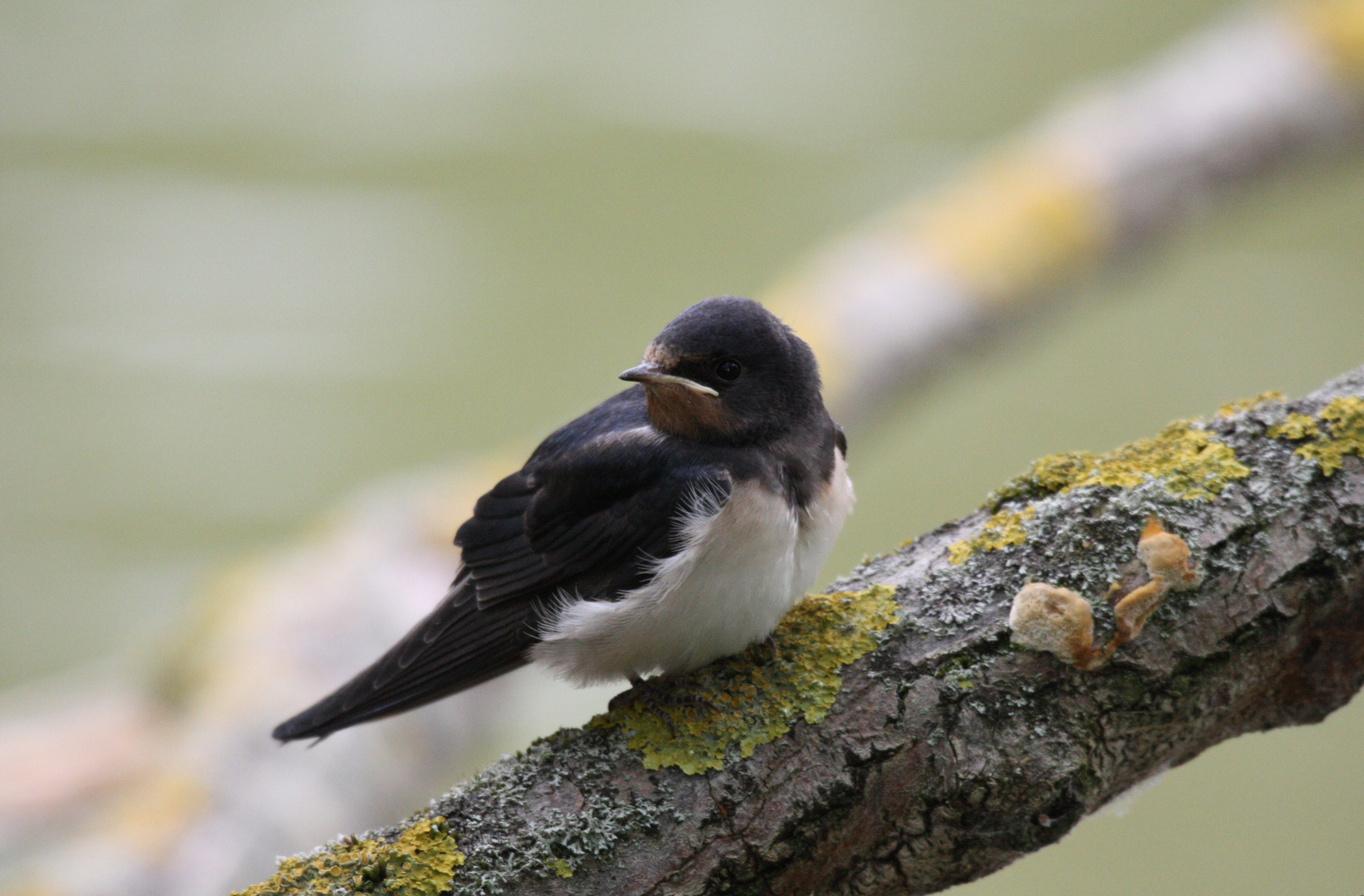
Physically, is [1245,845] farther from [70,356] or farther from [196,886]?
[70,356]

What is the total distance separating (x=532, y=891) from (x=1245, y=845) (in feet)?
15.6

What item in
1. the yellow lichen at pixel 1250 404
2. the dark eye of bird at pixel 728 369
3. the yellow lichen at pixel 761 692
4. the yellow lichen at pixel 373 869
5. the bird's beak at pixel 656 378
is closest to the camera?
the yellow lichen at pixel 373 869

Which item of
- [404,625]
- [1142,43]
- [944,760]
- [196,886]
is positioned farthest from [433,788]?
[1142,43]

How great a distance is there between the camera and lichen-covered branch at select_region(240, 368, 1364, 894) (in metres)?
1.78

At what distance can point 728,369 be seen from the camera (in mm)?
2312

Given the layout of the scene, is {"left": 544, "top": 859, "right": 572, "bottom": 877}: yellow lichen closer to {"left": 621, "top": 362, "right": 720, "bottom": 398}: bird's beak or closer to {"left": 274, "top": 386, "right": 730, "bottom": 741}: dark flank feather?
{"left": 274, "top": 386, "right": 730, "bottom": 741}: dark flank feather

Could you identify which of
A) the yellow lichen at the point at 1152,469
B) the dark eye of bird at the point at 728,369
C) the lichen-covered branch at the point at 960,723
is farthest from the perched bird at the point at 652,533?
the yellow lichen at the point at 1152,469

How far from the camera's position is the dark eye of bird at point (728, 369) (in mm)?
2305

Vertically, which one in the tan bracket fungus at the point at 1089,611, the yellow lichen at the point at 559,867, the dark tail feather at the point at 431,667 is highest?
the dark tail feather at the point at 431,667

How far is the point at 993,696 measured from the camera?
1.82 meters

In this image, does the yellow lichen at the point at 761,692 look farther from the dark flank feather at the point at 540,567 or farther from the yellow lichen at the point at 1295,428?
the yellow lichen at the point at 1295,428

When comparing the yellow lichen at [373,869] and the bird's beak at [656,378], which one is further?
the bird's beak at [656,378]

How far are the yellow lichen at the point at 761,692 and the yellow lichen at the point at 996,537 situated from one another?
130 mm

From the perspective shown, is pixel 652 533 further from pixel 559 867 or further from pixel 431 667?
pixel 559 867
